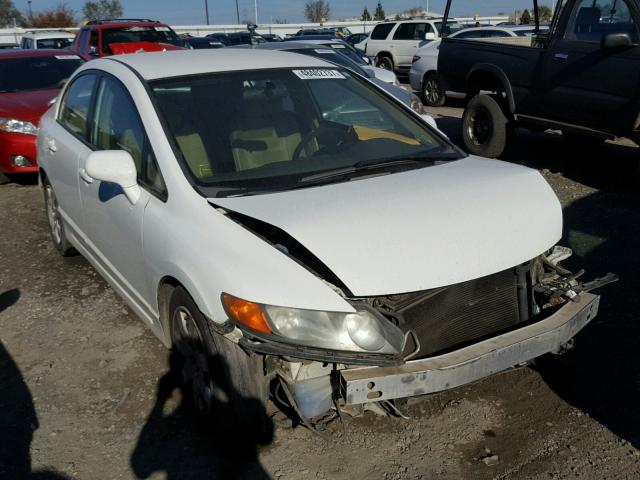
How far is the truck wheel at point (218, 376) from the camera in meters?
2.76

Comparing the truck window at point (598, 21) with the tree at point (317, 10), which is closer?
the truck window at point (598, 21)

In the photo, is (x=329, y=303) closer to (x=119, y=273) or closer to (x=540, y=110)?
(x=119, y=273)

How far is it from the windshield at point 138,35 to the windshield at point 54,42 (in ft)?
19.8

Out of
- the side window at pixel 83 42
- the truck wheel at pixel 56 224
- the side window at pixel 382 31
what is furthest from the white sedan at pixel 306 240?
the side window at pixel 382 31

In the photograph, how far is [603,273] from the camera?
191 inches

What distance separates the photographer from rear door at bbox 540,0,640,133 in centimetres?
670

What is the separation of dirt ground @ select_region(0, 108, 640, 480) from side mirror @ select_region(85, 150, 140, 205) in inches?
45.2

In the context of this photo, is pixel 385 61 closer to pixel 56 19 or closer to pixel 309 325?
pixel 309 325

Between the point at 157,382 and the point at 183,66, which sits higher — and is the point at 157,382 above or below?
below

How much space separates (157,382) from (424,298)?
1668 millimetres

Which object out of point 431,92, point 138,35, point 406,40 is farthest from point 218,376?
point 406,40

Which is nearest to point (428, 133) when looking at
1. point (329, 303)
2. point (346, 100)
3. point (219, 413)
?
point (346, 100)

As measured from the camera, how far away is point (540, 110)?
774 centimetres

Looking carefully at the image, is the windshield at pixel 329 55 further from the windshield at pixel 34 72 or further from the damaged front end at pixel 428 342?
the damaged front end at pixel 428 342
